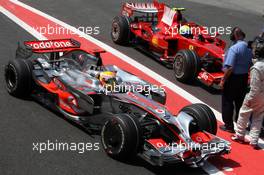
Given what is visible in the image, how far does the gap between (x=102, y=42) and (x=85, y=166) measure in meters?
7.50

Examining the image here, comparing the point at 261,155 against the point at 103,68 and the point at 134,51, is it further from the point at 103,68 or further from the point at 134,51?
the point at 134,51

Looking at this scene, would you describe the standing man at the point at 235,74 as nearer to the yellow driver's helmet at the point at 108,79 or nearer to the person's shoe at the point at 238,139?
the person's shoe at the point at 238,139

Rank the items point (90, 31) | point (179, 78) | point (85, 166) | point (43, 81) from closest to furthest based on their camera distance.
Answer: point (85, 166)
point (43, 81)
point (179, 78)
point (90, 31)

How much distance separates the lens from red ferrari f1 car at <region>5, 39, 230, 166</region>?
7742mm

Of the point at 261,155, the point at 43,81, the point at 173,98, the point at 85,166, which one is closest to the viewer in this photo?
the point at 85,166

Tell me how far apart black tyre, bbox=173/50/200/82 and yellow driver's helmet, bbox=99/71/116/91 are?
2.80 metres

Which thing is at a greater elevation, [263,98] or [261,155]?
[263,98]

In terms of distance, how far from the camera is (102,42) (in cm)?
1491

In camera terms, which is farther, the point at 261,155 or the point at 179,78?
the point at 179,78

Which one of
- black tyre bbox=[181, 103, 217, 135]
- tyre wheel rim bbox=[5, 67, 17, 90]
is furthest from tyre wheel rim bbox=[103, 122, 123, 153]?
tyre wheel rim bbox=[5, 67, 17, 90]

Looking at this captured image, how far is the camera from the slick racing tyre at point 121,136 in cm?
768

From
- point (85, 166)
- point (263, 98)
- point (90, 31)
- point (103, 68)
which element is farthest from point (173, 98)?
point (90, 31)

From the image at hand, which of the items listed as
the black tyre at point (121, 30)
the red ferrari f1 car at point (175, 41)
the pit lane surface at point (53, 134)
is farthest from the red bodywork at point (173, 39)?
the pit lane surface at point (53, 134)

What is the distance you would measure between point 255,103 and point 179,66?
3661 millimetres
